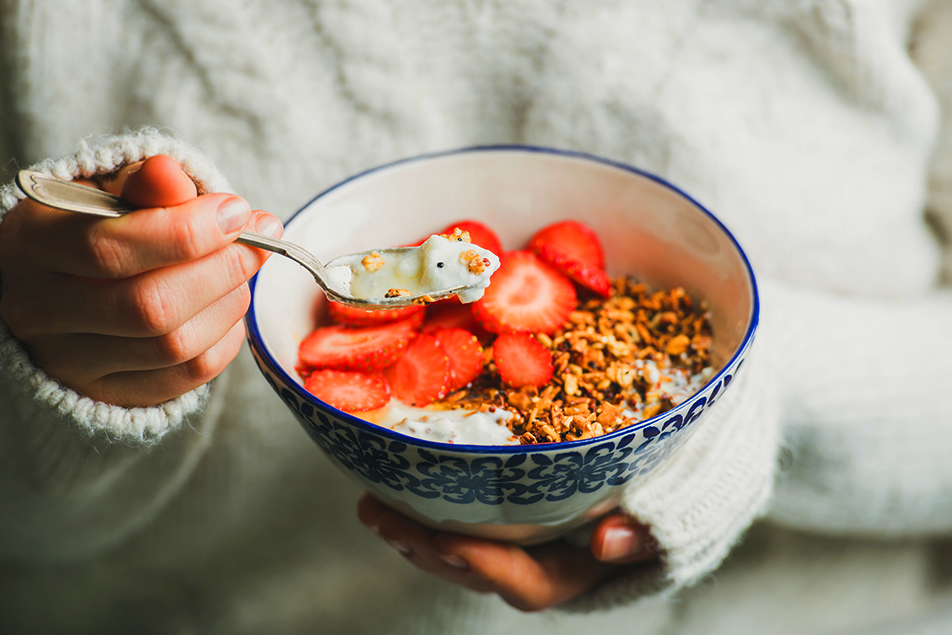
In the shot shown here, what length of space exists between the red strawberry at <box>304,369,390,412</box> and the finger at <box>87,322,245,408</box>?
89 millimetres

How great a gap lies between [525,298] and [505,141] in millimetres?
357

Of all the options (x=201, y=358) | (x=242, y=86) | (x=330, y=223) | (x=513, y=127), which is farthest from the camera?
(x=513, y=127)

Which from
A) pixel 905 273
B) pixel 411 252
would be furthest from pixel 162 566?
pixel 905 273

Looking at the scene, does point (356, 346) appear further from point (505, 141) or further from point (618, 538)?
point (505, 141)

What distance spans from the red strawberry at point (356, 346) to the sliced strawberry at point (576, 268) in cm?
17

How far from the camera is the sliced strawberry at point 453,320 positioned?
62cm

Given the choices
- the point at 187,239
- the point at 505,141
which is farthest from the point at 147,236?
the point at 505,141

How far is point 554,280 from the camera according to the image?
0.64 meters

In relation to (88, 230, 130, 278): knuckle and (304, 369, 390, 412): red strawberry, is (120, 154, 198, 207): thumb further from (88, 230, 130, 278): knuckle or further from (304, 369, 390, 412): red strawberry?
(304, 369, 390, 412): red strawberry

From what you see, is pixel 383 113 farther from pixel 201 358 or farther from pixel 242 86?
pixel 201 358

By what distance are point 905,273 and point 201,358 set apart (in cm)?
103

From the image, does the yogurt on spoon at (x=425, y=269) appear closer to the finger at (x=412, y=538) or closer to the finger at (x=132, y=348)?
the finger at (x=132, y=348)

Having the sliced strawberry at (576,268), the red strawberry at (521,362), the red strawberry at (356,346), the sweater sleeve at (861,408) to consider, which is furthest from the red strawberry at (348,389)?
the sweater sleeve at (861,408)

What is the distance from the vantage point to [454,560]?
1.94 ft
